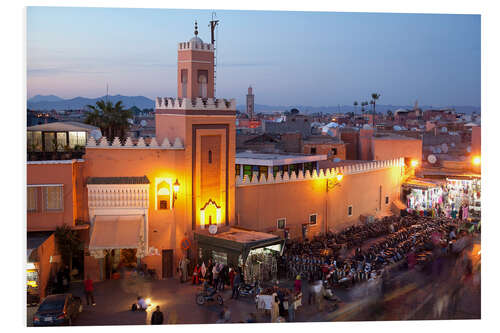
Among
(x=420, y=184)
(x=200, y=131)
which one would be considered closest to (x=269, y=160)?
(x=420, y=184)

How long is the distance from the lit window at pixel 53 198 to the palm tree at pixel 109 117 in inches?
402

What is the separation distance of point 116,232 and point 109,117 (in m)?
11.4

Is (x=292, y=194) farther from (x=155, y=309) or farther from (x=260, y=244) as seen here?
(x=155, y=309)

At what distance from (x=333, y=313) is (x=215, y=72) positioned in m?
6.66

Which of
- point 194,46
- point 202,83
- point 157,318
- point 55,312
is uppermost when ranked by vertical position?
point 194,46

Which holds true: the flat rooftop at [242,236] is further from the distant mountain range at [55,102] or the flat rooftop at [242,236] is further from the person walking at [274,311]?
the distant mountain range at [55,102]

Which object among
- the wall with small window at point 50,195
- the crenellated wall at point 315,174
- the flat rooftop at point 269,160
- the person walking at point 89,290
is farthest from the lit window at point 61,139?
the flat rooftop at point 269,160

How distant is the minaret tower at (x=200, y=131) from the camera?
45.8 ft

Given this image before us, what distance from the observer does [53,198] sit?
42.1 ft

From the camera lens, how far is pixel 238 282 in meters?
12.4

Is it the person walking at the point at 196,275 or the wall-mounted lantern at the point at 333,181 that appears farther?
the wall-mounted lantern at the point at 333,181

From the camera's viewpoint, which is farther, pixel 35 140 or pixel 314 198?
pixel 314 198

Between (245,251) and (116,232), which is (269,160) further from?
(116,232)

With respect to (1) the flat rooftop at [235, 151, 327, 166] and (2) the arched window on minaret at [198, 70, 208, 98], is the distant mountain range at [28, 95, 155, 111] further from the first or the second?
(1) the flat rooftop at [235, 151, 327, 166]
